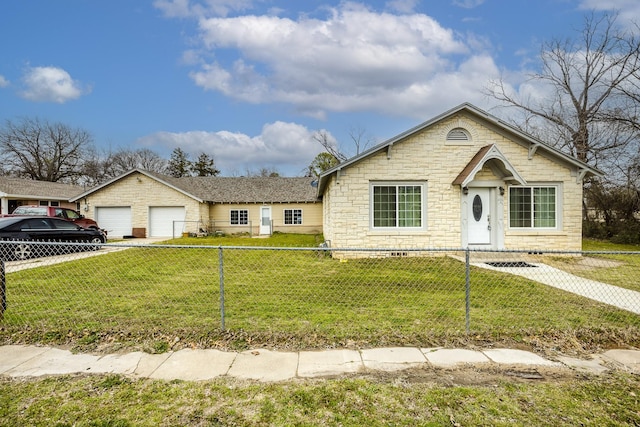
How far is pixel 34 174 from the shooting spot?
4219 cm

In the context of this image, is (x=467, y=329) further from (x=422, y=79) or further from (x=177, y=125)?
(x=177, y=125)

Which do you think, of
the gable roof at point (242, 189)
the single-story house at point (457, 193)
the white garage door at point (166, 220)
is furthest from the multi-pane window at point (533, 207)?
the white garage door at point (166, 220)

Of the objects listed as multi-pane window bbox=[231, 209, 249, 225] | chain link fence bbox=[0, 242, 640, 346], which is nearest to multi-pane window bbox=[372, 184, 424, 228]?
chain link fence bbox=[0, 242, 640, 346]

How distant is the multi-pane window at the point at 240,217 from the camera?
1020 inches

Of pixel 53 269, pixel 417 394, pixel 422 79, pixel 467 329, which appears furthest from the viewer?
pixel 422 79

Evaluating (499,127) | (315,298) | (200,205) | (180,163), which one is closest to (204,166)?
(180,163)

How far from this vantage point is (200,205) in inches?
934

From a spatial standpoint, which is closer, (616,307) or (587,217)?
(616,307)

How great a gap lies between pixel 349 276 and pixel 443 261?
428cm

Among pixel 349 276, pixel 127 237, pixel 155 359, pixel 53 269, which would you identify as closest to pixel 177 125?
pixel 127 237

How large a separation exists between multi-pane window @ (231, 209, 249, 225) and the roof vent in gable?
17538 mm

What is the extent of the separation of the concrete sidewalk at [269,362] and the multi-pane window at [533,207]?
29.9 ft

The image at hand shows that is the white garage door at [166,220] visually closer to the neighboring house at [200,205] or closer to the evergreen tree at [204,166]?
the neighboring house at [200,205]

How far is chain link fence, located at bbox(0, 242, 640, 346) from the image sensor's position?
478cm
